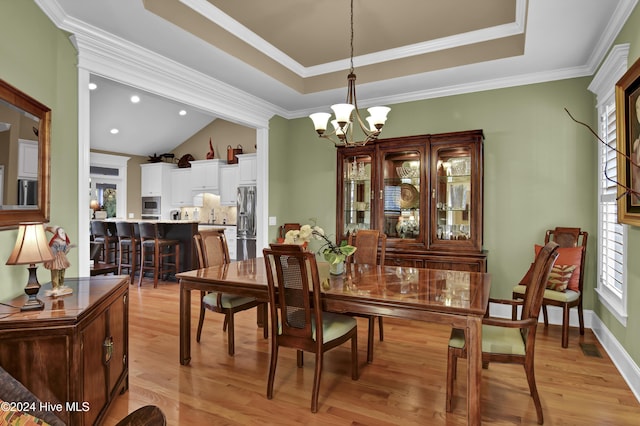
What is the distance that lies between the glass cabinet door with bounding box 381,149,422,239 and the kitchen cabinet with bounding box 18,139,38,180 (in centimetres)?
330

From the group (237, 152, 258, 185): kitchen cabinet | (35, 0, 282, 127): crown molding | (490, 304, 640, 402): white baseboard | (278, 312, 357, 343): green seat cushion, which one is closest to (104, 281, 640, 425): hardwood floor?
(490, 304, 640, 402): white baseboard

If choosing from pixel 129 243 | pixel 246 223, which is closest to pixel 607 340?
pixel 246 223

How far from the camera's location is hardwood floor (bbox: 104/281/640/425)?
2.26m

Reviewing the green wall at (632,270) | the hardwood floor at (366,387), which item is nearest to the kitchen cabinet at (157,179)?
the hardwood floor at (366,387)

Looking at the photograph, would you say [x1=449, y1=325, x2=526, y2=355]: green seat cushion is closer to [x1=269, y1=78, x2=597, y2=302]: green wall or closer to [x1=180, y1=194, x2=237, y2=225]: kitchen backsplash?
[x1=269, y1=78, x2=597, y2=302]: green wall

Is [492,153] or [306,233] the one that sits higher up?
[492,153]

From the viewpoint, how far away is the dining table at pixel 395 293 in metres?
1.97

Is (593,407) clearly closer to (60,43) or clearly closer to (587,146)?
(587,146)

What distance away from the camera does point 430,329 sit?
3.87 m

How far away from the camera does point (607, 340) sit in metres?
3.26

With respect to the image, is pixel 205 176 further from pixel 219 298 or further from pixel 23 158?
pixel 23 158

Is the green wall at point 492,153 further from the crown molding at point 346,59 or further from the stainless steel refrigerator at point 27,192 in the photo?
the crown molding at point 346,59

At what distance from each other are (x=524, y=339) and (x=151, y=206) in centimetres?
916

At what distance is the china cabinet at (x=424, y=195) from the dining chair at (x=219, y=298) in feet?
5.73
